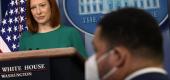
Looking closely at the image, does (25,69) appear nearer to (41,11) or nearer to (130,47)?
(130,47)

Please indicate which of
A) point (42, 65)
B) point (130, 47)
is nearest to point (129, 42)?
point (130, 47)

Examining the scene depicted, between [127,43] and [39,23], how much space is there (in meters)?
2.75

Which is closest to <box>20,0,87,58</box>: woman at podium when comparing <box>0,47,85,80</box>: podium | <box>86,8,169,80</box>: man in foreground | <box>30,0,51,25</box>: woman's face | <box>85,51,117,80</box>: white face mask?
<box>30,0,51,25</box>: woman's face

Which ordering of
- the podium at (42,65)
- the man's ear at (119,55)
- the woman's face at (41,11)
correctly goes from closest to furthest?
the man's ear at (119,55)
the podium at (42,65)
the woman's face at (41,11)

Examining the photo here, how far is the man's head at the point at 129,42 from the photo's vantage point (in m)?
1.87

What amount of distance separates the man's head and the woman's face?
103 inches

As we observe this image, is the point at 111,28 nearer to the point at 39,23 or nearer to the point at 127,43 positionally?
the point at 127,43

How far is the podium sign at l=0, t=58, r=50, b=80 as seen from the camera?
3.02 m

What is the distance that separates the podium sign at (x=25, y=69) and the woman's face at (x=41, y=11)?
1464mm

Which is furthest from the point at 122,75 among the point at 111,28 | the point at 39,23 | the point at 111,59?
the point at 39,23

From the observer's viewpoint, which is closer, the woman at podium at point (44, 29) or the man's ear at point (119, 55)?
the man's ear at point (119, 55)

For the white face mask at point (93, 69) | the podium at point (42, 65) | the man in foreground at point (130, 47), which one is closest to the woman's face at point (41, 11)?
the podium at point (42, 65)

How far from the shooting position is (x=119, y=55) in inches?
73.3

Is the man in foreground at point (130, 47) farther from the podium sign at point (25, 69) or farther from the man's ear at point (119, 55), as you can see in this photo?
the podium sign at point (25, 69)
